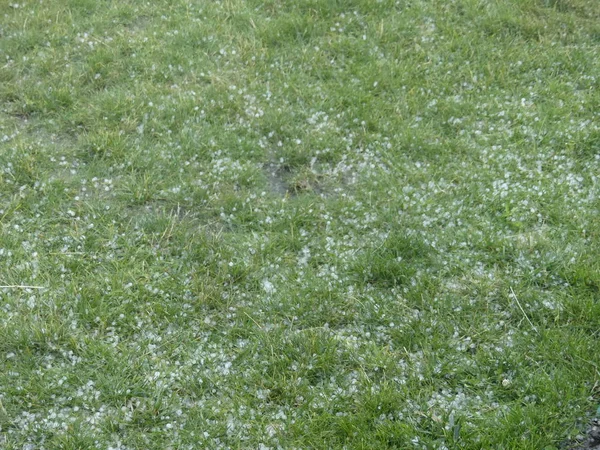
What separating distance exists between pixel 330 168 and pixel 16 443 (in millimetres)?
2574

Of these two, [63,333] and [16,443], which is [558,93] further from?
[16,443]

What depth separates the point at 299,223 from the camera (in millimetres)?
4531

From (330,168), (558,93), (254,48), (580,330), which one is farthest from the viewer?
(254,48)

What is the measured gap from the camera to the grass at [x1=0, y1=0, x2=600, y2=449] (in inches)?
138

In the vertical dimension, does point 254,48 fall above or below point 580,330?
above

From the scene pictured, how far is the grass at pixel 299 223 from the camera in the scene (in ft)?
11.5

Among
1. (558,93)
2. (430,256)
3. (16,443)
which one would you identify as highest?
(558,93)

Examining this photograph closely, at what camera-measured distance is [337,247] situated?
4328 millimetres

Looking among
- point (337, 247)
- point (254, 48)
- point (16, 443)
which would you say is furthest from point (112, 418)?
point (254, 48)

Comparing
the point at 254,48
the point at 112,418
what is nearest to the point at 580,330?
the point at 112,418

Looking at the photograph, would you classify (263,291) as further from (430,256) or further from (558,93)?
(558,93)

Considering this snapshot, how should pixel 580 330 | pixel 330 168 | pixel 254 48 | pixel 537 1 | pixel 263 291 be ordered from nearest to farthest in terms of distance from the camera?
pixel 580 330, pixel 263 291, pixel 330 168, pixel 254 48, pixel 537 1

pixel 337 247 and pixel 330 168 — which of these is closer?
pixel 337 247

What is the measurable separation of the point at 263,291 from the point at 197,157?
1.29 metres
